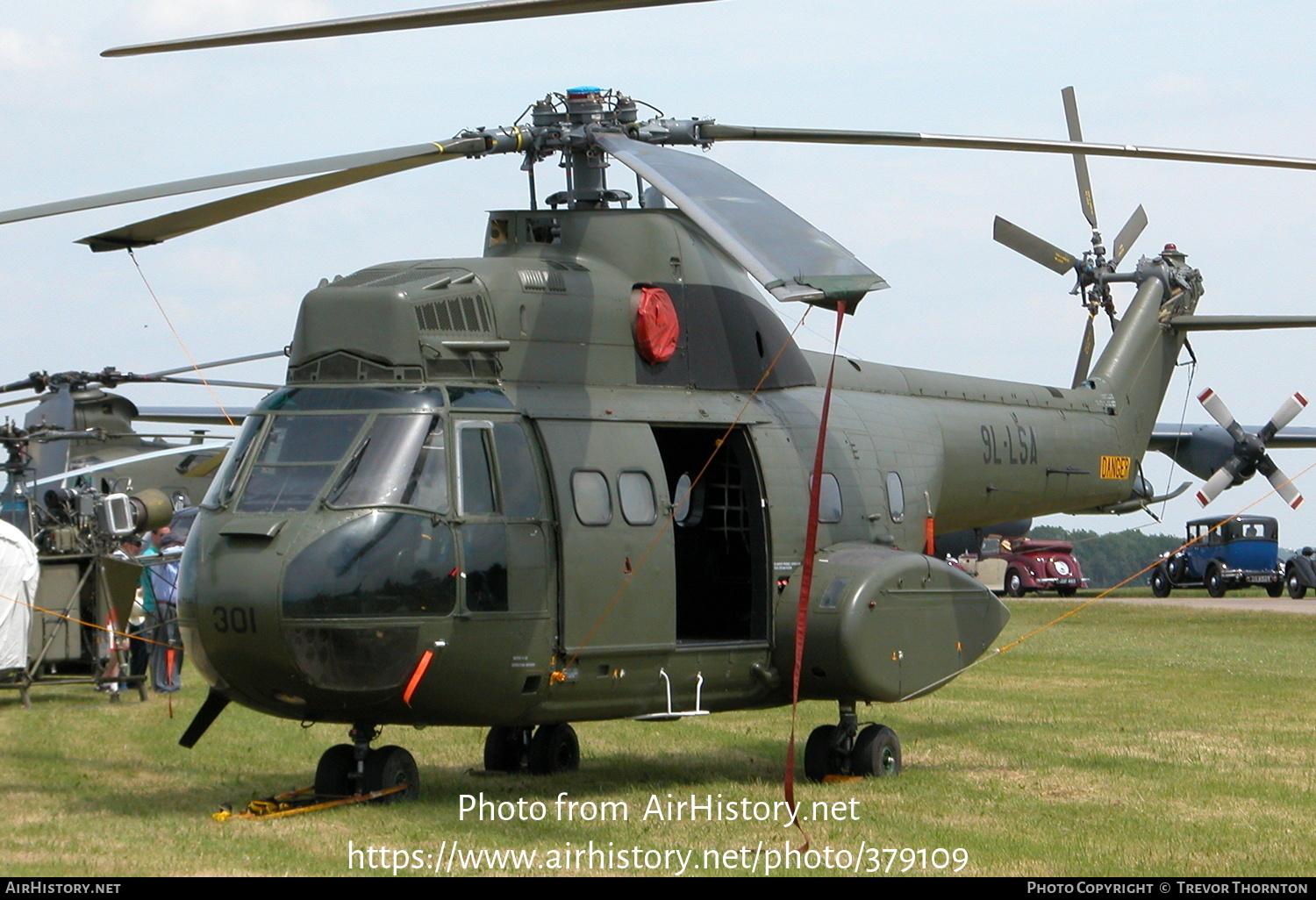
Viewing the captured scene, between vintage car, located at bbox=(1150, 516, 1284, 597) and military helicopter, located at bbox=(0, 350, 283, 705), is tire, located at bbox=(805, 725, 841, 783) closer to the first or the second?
military helicopter, located at bbox=(0, 350, 283, 705)

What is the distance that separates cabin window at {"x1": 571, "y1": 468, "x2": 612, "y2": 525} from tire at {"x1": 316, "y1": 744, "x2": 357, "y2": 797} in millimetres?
2044

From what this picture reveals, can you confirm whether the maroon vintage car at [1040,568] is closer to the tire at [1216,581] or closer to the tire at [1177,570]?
the tire at [1177,570]

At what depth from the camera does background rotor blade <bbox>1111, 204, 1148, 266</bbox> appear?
20109mm

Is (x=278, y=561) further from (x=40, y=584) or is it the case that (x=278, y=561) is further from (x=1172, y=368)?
(x=1172, y=368)

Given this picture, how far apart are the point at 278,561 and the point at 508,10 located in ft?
10.8

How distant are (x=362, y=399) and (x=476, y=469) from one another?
0.78 m

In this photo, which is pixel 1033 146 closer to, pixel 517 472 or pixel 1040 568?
pixel 517 472

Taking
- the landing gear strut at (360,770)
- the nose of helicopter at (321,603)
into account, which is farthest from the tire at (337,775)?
the nose of helicopter at (321,603)

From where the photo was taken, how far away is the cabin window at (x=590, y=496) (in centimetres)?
967

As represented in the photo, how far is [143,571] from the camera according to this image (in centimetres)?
1847

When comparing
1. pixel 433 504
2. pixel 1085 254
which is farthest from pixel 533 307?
pixel 1085 254

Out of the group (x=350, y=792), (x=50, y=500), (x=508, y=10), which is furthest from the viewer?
(x=50, y=500)

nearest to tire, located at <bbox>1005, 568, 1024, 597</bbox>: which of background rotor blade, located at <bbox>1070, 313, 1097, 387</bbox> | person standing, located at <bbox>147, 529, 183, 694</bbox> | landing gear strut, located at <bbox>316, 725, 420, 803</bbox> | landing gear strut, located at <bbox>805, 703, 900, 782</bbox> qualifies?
background rotor blade, located at <bbox>1070, 313, 1097, 387</bbox>

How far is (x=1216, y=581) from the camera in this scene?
41594mm
